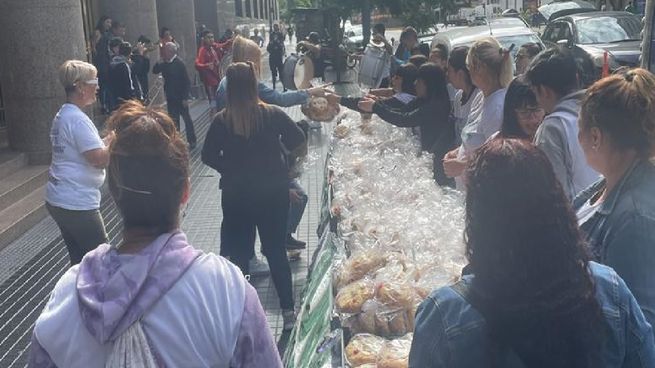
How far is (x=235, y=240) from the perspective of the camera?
5727 mm

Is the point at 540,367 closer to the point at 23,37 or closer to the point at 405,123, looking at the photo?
the point at 405,123

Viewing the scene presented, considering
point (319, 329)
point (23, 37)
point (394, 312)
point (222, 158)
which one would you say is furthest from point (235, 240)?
point (23, 37)

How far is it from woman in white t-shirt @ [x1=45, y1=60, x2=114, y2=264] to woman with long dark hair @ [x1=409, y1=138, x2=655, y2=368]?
11.4 feet

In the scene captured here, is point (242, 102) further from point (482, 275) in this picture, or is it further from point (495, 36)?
point (495, 36)

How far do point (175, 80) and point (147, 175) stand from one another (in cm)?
1099

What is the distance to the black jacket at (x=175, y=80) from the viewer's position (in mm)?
13008

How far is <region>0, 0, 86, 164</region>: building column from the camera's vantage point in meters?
10.3

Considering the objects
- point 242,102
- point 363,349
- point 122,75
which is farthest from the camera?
point 122,75

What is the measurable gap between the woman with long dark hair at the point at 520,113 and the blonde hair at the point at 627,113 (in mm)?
1473

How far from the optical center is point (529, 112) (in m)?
4.14

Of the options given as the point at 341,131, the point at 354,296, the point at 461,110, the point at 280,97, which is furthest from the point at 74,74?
the point at 341,131

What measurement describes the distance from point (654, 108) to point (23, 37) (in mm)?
9313

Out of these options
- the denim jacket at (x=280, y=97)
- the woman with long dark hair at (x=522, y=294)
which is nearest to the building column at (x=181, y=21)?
the denim jacket at (x=280, y=97)

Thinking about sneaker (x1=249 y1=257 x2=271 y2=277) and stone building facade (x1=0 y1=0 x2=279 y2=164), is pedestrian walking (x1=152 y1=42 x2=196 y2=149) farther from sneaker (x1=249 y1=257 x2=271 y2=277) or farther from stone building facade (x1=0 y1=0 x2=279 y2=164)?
sneaker (x1=249 y1=257 x2=271 y2=277)
